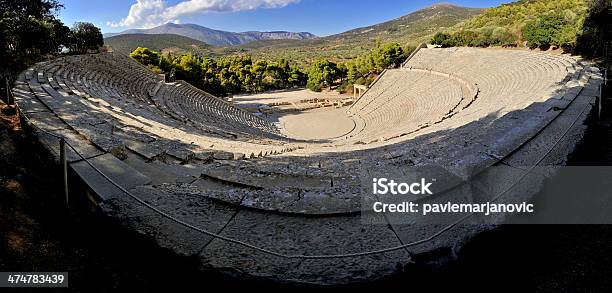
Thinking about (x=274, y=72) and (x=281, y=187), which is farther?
(x=274, y=72)

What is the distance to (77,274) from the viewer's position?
11.8ft

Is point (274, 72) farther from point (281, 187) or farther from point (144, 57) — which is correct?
point (281, 187)

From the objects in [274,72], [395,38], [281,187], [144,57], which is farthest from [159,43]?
[281,187]

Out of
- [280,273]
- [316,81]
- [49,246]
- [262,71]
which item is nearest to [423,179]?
[280,273]

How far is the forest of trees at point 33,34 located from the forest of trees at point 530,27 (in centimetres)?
3324

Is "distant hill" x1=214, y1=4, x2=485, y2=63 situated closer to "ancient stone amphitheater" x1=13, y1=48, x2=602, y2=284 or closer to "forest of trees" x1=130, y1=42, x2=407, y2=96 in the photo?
"forest of trees" x1=130, y1=42, x2=407, y2=96

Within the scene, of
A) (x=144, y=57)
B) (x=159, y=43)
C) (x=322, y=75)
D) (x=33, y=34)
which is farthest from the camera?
(x=159, y=43)

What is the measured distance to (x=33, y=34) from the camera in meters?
20.8

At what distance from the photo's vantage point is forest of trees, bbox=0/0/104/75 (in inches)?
570

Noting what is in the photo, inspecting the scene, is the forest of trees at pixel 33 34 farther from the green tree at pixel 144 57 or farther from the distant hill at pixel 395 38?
the distant hill at pixel 395 38

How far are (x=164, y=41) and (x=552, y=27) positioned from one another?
488 feet

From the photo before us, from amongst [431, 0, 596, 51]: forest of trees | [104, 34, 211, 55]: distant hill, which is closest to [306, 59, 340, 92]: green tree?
[431, 0, 596, 51]: forest of trees

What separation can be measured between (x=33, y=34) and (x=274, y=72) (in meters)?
36.1

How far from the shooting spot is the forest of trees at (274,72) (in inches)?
1714
